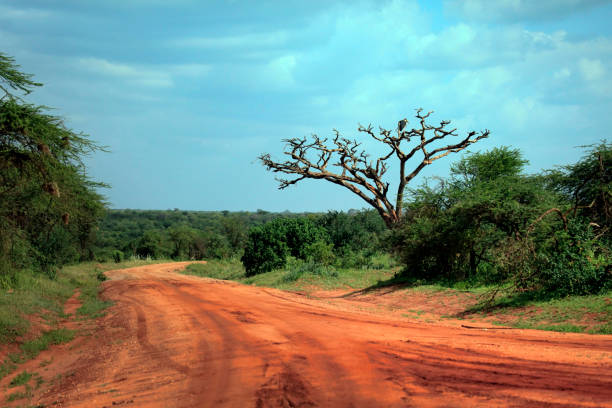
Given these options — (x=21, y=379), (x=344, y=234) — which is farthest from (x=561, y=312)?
(x=344, y=234)

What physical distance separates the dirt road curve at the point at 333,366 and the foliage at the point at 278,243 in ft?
57.9

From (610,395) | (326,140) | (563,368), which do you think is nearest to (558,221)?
(563,368)

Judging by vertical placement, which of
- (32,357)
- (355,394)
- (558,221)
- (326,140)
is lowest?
(32,357)

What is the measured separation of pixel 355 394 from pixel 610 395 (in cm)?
273

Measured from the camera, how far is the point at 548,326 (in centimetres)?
1007

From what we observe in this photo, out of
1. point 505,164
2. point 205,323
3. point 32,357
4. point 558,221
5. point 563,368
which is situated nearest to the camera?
point 563,368

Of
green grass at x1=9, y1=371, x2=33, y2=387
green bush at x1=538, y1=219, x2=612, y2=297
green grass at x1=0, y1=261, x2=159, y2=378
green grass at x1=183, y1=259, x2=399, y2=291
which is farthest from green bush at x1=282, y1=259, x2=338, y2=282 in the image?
green grass at x1=9, y1=371, x2=33, y2=387

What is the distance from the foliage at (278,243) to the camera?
2945cm

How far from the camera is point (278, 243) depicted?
96.9 feet

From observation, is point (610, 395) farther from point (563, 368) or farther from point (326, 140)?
point (326, 140)

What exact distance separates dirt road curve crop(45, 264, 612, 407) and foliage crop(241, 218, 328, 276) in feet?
57.9

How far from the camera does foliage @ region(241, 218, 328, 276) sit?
2945 cm

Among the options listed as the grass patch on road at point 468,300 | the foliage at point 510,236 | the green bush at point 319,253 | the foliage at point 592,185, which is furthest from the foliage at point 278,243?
the foliage at point 592,185

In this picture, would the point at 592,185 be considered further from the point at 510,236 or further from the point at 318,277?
the point at 318,277
